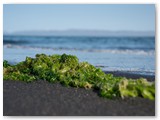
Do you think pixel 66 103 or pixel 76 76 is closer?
pixel 66 103

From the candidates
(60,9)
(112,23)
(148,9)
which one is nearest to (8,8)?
(60,9)

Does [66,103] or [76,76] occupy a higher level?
[76,76]

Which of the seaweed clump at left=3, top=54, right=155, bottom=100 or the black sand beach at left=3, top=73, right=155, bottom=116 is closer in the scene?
the black sand beach at left=3, top=73, right=155, bottom=116

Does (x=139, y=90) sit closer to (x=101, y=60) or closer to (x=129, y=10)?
(x=129, y=10)

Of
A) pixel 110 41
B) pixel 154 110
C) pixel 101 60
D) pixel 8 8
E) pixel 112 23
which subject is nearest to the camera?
pixel 154 110

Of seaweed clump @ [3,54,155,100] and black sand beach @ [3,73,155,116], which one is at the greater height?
seaweed clump @ [3,54,155,100]
